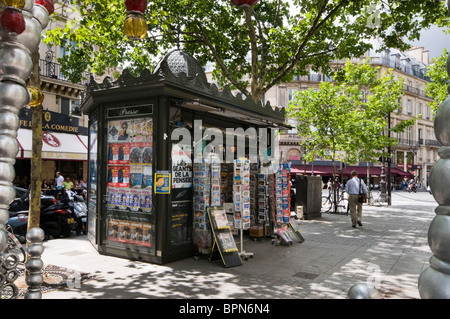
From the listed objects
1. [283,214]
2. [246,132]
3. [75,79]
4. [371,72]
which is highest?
[371,72]

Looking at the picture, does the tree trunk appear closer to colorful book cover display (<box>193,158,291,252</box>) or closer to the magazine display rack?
colorful book cover display (<box>193,158,291,252</box>)

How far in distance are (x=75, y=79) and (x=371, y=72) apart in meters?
18.5

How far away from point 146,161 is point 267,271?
10.6 feet

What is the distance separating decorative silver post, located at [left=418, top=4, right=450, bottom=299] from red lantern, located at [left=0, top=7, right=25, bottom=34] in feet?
8.10

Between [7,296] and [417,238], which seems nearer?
[7,296]

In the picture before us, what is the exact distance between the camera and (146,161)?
6.95 meters

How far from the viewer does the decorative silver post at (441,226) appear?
1.58m

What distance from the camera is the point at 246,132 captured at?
33.1 feet

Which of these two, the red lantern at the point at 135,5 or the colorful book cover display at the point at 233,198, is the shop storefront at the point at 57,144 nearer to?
the colorful book cover display at the point at 233,198

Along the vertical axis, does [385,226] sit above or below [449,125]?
below

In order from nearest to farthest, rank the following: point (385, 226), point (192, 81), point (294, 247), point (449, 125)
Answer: point (449, 125) → point (192, 81) → point (294, 247) → point (385, 226)

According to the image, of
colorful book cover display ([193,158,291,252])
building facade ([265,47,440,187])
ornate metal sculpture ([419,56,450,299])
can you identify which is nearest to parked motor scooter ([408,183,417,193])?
building facade ([265,47,440,187])

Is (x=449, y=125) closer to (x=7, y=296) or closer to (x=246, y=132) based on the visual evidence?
(x=7, y=296)
